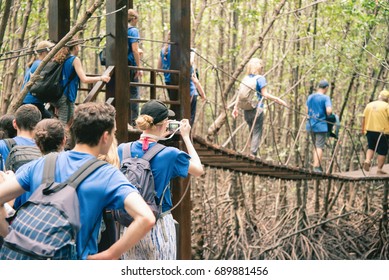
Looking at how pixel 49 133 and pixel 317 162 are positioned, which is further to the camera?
pixel 317 162

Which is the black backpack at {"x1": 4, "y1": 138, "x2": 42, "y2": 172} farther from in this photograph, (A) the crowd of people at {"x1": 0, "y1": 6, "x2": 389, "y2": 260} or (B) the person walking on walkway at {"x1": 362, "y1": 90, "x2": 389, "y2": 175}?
(B) the person walking on walkway at {"x1": 362, "y1": 90, "x2": 389, "y2": 175}

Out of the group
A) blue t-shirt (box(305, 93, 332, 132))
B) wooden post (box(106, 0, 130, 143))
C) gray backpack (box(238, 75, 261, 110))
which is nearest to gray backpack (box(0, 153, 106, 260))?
wooden post (box(106, 0, 130, 143))

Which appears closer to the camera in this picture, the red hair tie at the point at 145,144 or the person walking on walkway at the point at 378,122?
the red hair tie at the point at 145,144

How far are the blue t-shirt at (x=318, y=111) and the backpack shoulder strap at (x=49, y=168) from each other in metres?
7.16

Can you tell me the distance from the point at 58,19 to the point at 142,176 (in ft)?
10.9

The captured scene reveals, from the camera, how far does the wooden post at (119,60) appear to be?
6.84m

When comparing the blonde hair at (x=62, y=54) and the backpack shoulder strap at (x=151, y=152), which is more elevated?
the blonde hair at (x=62, y=54)

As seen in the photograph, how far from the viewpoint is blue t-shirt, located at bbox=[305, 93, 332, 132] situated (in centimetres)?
1014

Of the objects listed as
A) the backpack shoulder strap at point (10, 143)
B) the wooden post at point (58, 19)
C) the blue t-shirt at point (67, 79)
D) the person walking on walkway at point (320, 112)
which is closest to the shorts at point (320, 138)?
the person walking on walkway at point (320, 112)

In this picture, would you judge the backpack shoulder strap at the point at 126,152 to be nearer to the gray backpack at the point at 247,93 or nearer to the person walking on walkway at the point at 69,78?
the person walking on walkway at the point at 69,78

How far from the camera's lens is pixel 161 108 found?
14.2 ft
